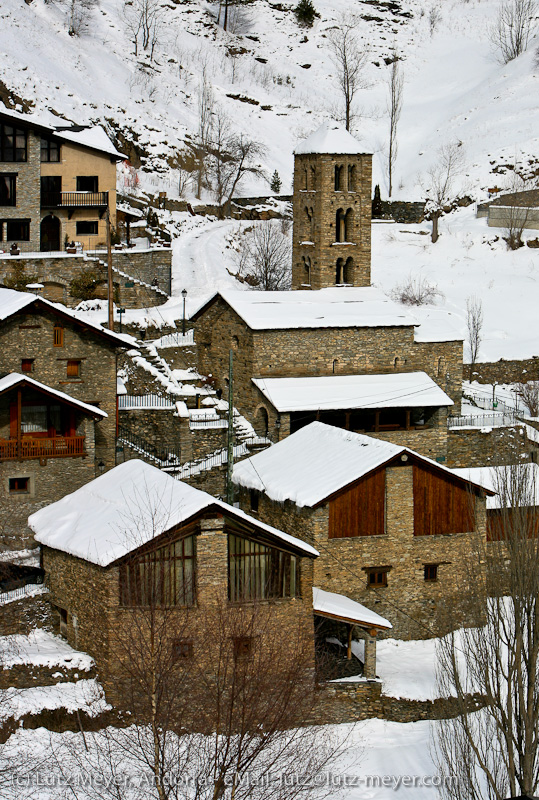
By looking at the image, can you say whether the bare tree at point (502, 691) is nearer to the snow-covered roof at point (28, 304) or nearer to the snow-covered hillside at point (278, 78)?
the snow-covered roof at point (28, 304)

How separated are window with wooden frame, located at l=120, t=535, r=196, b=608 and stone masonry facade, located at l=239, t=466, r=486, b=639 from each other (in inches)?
265

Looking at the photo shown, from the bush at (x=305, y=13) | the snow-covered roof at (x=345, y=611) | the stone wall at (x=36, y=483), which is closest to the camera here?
the snow-covered roof at (x=345, y=611)

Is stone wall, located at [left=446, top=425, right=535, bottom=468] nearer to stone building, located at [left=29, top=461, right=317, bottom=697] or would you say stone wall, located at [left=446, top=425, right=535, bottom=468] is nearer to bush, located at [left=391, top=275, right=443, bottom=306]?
bush, located at [left=391, top=275, right=443, bottom=306]

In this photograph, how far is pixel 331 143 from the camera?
54.6 metres

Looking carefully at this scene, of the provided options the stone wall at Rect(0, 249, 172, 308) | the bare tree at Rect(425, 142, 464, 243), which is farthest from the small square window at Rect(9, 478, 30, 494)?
the bare tree at Rect(425, 142, 464, 243)

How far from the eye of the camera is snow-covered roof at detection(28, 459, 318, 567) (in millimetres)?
30938

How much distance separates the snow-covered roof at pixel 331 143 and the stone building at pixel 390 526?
61.3ft

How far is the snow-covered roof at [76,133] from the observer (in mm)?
56912

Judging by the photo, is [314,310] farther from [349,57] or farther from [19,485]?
[349,57]

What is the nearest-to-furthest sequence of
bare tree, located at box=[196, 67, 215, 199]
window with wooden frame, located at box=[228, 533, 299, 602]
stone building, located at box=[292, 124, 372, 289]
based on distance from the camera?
window with wooden frame, located at box=[228, 533, 299, 602] < stone building, located at box=[292, 124, 372, 289] < bare tree, located at box=[196, 67, 215, 199]

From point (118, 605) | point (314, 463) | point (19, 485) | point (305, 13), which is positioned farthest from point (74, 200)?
point (305, 13)

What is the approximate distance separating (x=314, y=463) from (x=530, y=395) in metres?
20.1

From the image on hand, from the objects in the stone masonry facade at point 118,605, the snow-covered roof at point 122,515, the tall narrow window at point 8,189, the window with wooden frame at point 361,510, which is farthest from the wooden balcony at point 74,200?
the stone masonry facade at point 118,605

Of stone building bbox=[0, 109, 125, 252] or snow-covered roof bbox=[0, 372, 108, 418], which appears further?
stone building bbox=[0, 109, 125, 252]
